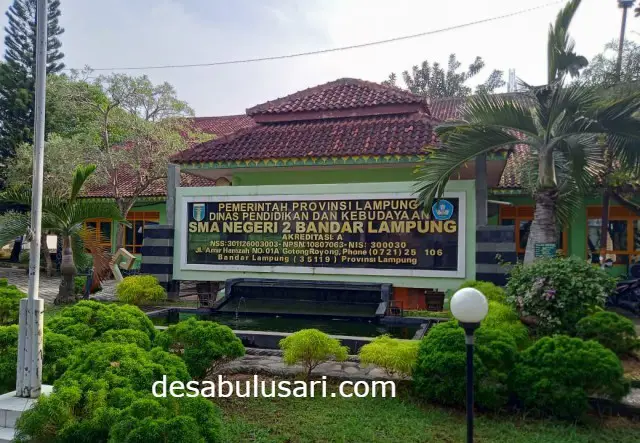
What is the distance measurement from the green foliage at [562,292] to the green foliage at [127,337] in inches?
178

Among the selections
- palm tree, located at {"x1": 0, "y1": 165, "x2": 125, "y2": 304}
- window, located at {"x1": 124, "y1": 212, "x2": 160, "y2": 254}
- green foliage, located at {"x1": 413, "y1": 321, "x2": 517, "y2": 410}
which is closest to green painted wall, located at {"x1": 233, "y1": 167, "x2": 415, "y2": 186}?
palm tree, located at {"x1": 0, "y1": 165, "x2": 125, "y2": 304}

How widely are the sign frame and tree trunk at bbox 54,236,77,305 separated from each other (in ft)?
7.38

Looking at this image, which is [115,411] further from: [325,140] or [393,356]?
[325,140]

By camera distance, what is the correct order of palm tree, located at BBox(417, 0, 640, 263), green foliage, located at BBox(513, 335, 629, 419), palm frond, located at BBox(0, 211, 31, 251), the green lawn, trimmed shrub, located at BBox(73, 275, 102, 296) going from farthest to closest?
1. trimmed shrub, located at BBox(73, 275, 102, 296)
2. palm frond, located at BBox(0, 211, 31, 251)
3. palm tree, located at BBox(417, 0, 640, 263)
4. green foliage, located at BBox(513, 335, 629, 419)
5. the green lawn

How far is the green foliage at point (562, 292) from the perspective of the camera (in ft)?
20.2

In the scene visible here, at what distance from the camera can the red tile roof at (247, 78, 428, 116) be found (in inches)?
493

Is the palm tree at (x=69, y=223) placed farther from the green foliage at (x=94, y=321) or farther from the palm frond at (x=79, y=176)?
the green foliage at (x=94, y=321)

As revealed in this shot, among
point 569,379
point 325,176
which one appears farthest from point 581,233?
point 569,379

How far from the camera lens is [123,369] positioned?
4082 mm

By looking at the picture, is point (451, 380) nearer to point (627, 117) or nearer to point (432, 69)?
point (627, 117)

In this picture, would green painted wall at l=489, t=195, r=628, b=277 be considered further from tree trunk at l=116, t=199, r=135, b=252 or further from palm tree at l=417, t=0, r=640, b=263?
tree trunk at l=116, t=199, r=135, b=252

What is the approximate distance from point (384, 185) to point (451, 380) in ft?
20.2

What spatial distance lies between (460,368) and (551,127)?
423 cm

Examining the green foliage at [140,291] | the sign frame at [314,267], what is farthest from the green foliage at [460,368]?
the green foliage at [140,291]
